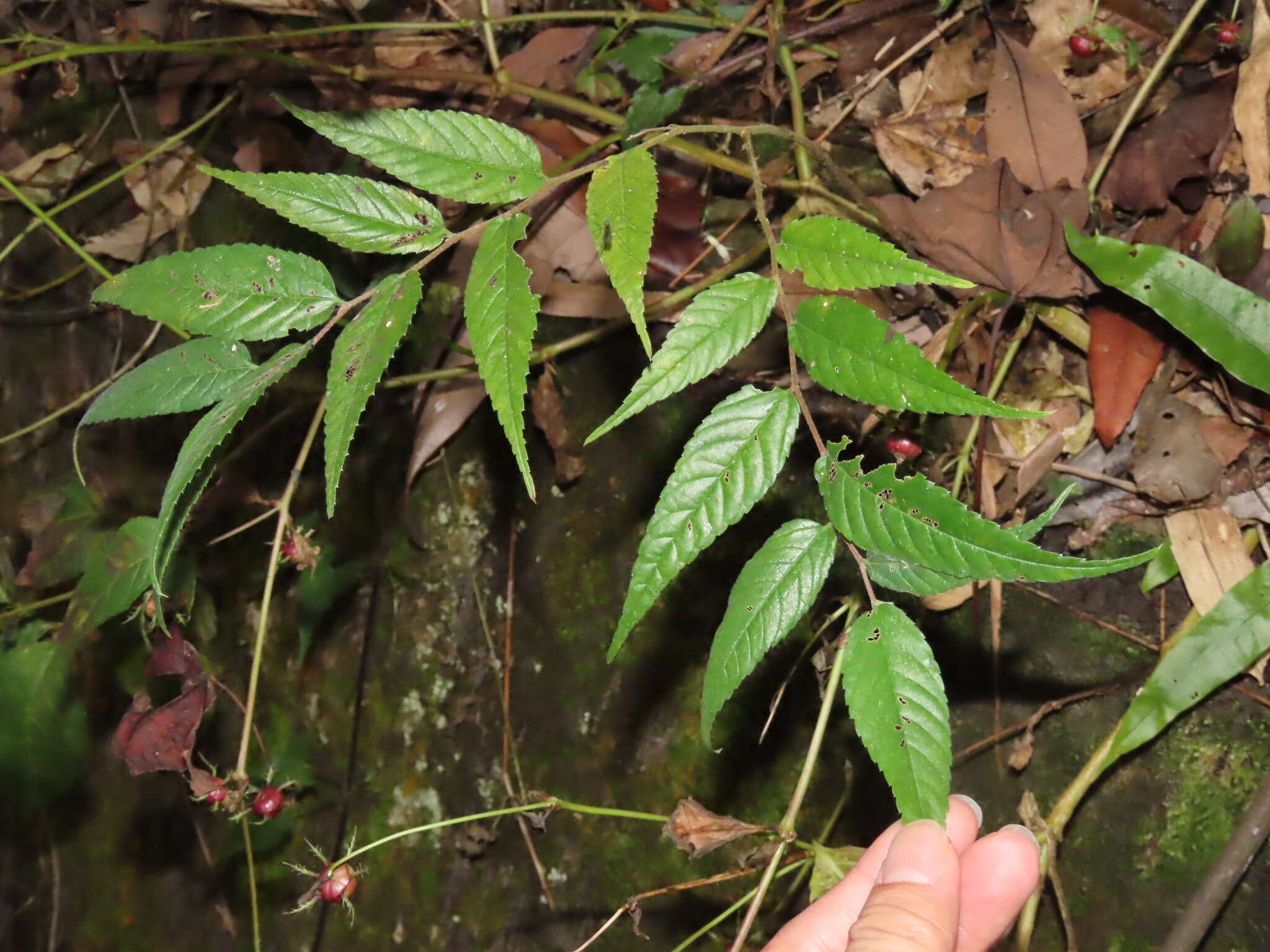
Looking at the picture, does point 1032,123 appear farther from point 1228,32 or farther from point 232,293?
point 232,293

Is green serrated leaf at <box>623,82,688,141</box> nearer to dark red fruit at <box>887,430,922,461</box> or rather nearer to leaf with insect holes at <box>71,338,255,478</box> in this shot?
dark red fruit at <box>887,430,922,461</box>

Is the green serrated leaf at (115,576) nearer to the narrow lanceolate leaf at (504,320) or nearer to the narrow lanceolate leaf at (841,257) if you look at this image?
the narrow lanceolate leaf at (504,320)

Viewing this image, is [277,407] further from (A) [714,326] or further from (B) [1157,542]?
(B) [1157,542]

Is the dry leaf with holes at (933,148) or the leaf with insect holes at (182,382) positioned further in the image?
the dry leaf with holes at (933,148)

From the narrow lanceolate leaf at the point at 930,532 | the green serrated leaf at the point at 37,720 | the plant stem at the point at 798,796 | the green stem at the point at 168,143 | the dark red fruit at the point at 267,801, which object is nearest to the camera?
the narrow lanceolate leaf at the point at 930,532

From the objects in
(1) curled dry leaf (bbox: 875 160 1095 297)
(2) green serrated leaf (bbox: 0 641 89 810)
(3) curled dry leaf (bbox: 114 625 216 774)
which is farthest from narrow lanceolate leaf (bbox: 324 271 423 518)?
(2) green serrated leaf (bbox: 0 641 89 810)

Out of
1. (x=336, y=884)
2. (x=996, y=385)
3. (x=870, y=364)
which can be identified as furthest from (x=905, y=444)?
(x=336, y=884)

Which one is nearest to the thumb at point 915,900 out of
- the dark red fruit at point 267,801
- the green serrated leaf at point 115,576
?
the dark red fruit at point 267,801
